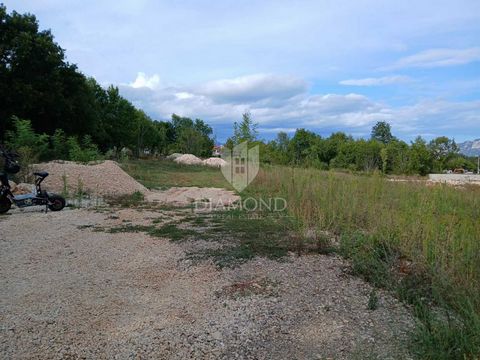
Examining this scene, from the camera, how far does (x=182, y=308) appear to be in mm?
3387

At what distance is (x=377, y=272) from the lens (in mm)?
3961

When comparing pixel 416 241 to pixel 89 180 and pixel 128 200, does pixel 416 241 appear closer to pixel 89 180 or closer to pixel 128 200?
pixel 128 200

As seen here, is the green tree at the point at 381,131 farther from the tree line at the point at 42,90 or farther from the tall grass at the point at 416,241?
the tall grass at the point at 416,241

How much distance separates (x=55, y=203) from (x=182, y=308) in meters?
5.64

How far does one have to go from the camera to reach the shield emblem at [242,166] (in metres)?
12.8

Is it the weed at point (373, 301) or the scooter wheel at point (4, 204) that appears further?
the scooter wheel at point (4, 204)

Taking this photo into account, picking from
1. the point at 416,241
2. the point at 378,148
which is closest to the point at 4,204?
the point at 416,241

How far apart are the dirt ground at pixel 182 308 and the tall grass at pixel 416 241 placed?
0.76 feet

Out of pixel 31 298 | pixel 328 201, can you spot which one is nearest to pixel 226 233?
pixel 328 201

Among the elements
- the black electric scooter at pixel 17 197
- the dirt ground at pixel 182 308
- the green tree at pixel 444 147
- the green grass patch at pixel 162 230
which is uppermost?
the green tree at pixel 444 147

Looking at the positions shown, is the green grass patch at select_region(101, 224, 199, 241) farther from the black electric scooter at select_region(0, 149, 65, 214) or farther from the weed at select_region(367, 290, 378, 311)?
the weed at select_region(367, 290, 378, 311)

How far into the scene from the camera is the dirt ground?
2742 millimetres

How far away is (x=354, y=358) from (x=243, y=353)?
73 centimetres

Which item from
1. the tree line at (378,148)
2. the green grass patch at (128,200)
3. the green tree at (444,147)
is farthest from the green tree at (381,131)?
the green grass patch at (128,200)
